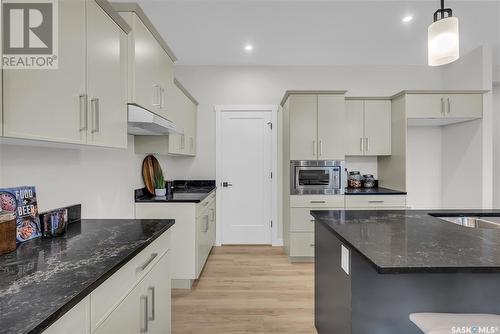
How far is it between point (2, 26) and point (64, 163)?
0.96 metres

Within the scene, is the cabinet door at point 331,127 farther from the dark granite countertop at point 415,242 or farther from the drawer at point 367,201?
the dark granite countertop at point 415,242

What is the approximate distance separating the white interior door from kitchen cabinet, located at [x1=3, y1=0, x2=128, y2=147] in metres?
2.46

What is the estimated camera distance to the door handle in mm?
1310

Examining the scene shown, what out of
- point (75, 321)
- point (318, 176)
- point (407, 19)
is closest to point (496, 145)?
point (407, 19)

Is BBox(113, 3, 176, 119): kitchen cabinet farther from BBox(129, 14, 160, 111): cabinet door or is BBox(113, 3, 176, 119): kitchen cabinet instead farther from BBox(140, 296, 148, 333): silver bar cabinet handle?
BBox(140, 296, 148, 333): silver bar cabinet handle

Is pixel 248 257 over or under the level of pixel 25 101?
under

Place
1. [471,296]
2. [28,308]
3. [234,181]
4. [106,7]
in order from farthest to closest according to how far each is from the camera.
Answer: [234,181], [106,7], [471,296], [28,308]

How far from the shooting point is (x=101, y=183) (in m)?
2.07

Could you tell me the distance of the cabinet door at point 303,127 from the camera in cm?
343

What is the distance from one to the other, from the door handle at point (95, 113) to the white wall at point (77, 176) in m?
0.41

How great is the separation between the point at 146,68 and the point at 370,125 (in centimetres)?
318

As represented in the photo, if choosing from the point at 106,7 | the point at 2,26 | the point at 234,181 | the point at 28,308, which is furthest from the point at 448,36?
the point at 234,181

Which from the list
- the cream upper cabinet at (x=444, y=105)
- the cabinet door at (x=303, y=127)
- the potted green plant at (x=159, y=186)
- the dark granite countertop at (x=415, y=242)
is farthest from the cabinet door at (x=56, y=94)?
the cream upper cabinet at (x=444, y=105)

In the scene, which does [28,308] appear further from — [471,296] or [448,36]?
[448,36]
